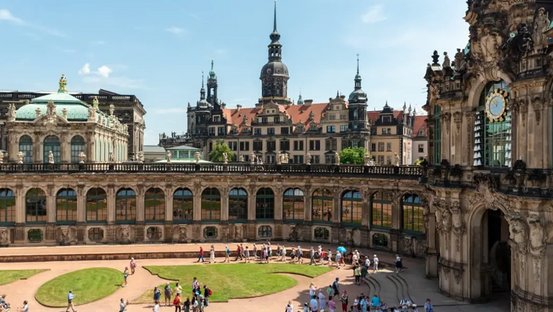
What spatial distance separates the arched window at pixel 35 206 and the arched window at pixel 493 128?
43013 mm

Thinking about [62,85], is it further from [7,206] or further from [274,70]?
[274,70]

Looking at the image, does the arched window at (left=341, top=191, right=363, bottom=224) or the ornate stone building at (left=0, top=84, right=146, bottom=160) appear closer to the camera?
the arched window at (left=341, top=191, right=363, bottom=224)

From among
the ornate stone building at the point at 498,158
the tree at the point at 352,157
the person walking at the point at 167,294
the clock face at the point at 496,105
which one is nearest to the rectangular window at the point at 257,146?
the tree at the point at 352,157

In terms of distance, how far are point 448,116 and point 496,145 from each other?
4387 millimetres

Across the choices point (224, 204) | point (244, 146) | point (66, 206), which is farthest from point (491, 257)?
point (244, 146)

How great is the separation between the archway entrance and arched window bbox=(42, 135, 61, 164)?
50167mm

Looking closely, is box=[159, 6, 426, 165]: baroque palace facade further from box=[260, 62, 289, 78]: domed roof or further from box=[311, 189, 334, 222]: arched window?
box=[311, 189, 334, 222]: arched window

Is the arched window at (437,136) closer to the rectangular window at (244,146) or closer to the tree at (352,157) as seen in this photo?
the tree at (352,157)

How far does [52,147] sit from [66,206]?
1240 cm

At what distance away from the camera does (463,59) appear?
109 feet

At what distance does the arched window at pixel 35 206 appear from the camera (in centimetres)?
5234

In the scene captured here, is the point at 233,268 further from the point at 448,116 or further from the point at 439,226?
the point at 448,116

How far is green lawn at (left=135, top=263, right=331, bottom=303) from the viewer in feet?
120

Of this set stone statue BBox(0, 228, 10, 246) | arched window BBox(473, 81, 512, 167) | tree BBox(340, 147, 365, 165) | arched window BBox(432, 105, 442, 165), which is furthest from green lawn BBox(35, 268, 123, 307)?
tree BBox(340, 147, 365, 165)
